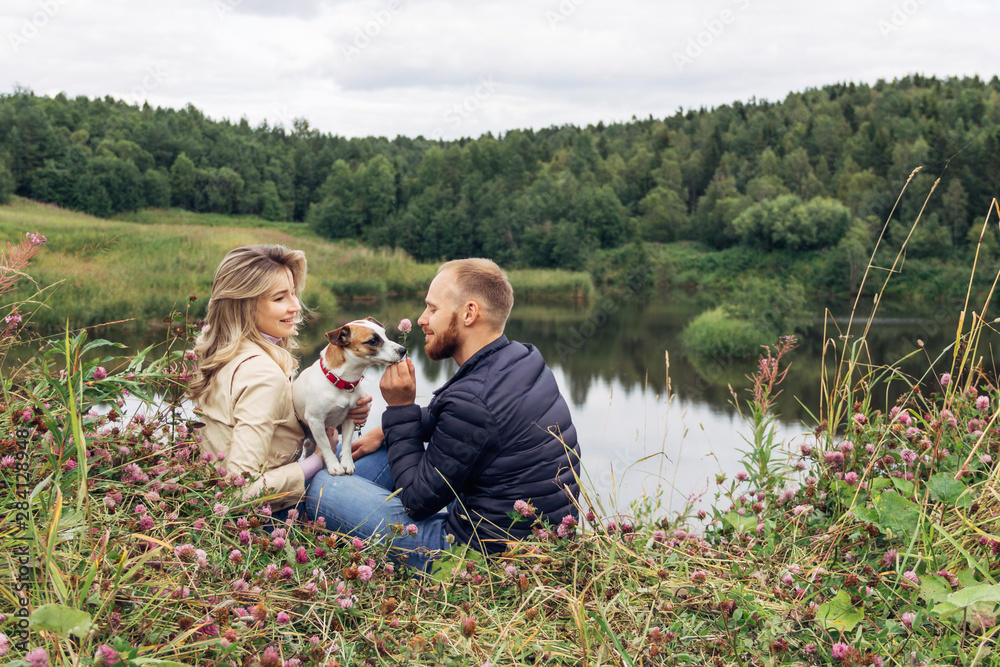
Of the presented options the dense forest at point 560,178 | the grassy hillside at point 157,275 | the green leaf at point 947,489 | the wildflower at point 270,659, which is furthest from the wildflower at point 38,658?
the dense forest at point 560,178

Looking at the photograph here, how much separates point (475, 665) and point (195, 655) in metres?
0.54

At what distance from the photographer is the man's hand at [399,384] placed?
7.27 feet

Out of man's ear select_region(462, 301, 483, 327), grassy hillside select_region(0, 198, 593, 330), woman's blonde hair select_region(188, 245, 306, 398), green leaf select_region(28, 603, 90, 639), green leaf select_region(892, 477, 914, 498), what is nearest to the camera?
green leaf select_region(28, 603, 90, 639)

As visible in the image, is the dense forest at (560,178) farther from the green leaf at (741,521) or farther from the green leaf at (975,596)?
the green leaf at (975,596)

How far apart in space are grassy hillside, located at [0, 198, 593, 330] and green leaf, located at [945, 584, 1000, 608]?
256 centimetres

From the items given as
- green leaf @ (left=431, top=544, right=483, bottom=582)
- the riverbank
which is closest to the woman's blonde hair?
the riverbank

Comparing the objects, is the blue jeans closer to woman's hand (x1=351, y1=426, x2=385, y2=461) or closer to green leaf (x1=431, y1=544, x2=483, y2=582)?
green leaf (x1=431, y1=544, x2=483, y2=582)

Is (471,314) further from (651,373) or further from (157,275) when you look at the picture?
(157,275)

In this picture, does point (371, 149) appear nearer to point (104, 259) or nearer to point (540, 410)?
point (104, 259)

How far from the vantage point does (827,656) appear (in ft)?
4.85

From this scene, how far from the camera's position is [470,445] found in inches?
81.9

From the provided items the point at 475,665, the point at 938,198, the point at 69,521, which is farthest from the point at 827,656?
the point at 938,198

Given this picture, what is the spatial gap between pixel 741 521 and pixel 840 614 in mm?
627

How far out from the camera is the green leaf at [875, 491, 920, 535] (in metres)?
1.87
